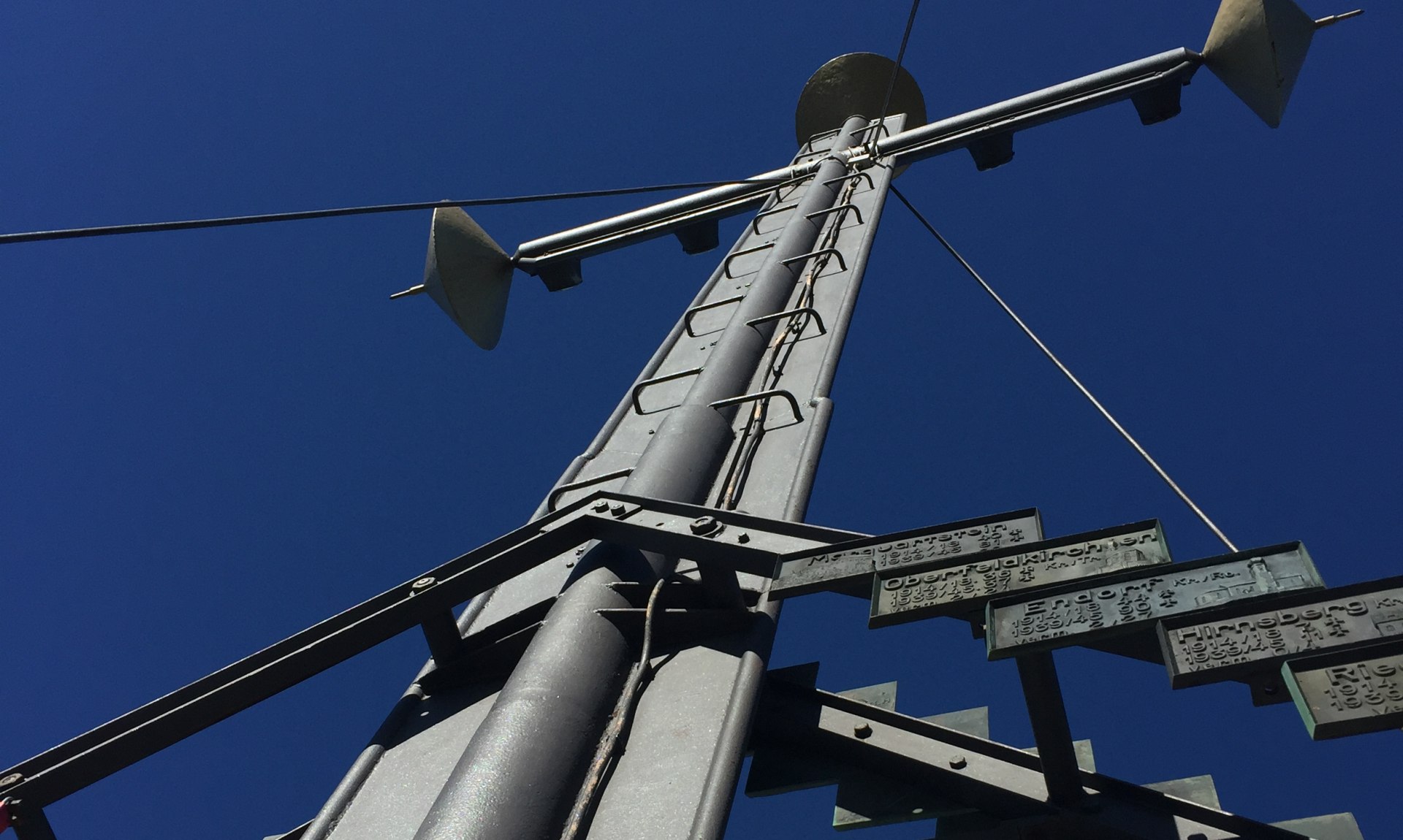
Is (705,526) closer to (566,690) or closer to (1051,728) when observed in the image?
(566,690)

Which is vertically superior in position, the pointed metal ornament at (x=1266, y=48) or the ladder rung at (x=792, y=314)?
the pointed metal ornament at (x=1266, y=48)

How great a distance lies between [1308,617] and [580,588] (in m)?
2.07

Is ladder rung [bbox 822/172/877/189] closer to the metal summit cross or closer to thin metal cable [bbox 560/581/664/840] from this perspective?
the metal summit cross

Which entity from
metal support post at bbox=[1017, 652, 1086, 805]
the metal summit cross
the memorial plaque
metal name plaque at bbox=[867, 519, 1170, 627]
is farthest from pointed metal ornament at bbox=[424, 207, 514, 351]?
the memorial plaque

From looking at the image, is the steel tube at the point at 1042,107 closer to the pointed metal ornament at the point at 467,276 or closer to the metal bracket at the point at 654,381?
the pointed metal ornament at the point at 467,276

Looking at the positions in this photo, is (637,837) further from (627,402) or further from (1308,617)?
(627,402)

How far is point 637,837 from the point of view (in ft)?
10.1

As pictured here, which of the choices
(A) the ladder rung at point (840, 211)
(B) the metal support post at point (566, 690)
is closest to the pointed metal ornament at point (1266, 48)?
(A) the ladder rung at point (840, 211)

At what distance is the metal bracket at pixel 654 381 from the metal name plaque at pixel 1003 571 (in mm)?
2512

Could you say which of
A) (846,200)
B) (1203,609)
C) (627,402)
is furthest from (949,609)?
(846,200)

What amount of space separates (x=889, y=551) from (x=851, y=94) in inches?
354

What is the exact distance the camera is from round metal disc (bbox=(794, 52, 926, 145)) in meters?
12.0

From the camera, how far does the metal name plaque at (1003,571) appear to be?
3.41 meters

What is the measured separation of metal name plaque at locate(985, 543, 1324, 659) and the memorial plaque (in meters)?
0.25
